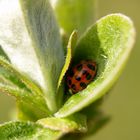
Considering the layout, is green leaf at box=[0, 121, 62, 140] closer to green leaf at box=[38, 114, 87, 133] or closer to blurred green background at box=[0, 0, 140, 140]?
green leaf at box=[38, 114, 87, 133]

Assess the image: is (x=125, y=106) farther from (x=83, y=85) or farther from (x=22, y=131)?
(x=22, y=131)

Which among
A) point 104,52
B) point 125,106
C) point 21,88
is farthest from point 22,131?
point 125,106

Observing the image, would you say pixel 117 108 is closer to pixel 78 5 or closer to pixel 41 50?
pixel 78 5

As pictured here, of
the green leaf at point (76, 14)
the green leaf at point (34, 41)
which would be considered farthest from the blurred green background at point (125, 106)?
the green leaf at point (34, 41)

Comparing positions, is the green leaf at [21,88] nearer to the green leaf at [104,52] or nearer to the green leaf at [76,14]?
the green leaf at [104,52]

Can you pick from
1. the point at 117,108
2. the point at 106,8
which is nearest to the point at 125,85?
the point at 117,108

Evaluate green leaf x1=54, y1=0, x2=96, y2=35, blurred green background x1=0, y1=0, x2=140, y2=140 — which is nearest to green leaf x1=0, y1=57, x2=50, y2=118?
green leaf x1=54, y1=0, x2=96, y2=35
